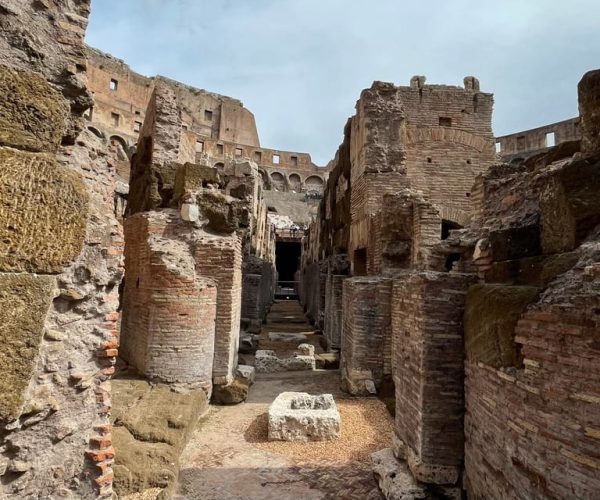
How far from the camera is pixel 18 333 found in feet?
6.95

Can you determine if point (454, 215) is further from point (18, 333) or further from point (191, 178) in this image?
point (18, 333)

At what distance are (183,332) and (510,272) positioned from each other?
4774 mm

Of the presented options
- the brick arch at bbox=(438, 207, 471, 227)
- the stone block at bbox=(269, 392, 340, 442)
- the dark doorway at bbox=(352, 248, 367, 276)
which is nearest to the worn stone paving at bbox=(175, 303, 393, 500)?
the stone block at bbox=(269, 392, 340, 442)

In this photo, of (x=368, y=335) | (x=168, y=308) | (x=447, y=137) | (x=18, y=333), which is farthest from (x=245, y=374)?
(x=447, y=137)

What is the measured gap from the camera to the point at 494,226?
13.5 feet

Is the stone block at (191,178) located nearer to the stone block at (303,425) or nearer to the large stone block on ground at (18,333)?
the stone block at (303,425)

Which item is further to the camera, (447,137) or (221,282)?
(447,137)

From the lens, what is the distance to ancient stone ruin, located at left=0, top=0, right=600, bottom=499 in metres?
2.26

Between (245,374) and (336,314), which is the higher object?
(336,314)

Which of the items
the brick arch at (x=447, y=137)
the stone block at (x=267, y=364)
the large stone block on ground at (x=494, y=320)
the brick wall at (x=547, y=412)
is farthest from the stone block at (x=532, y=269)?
the brick arch at (x=447, y=137)

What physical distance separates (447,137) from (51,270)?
11.6 metres

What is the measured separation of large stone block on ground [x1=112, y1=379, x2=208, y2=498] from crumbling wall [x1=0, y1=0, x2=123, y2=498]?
3.93 ft

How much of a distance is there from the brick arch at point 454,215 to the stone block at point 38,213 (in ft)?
33.3

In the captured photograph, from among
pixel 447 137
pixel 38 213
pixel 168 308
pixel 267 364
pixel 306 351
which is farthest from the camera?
pixel 447 137
